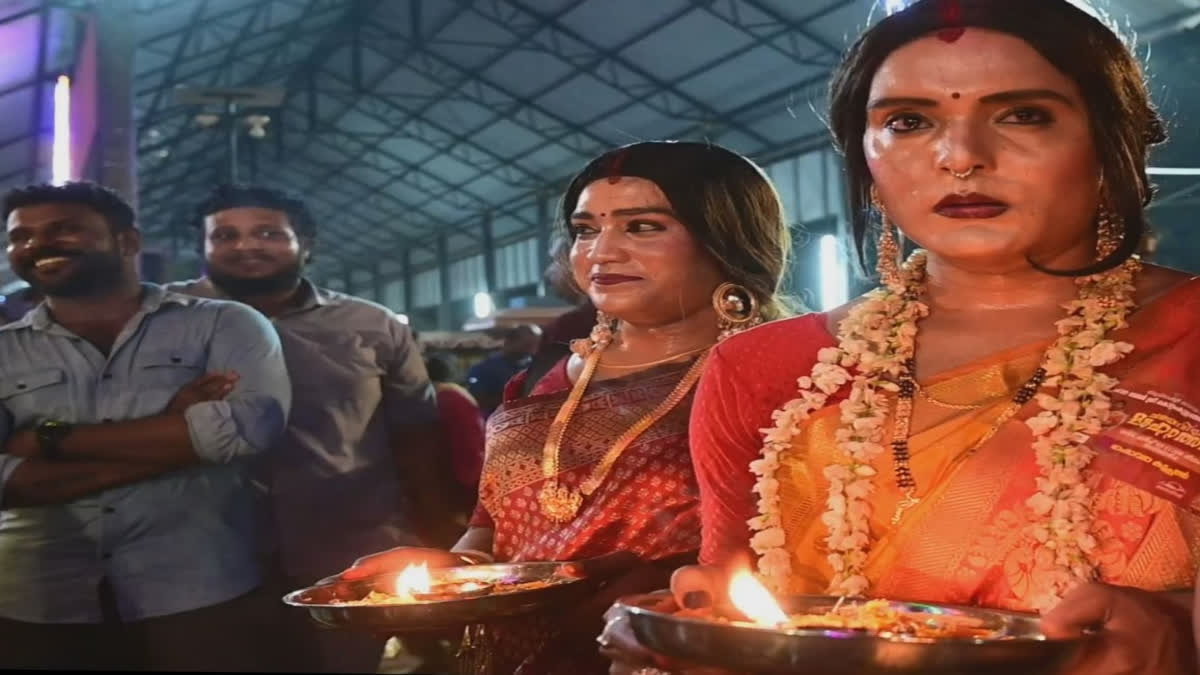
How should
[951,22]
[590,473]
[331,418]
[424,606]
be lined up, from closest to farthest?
[951,22] → [424,606] → [590,473] → [331,418]

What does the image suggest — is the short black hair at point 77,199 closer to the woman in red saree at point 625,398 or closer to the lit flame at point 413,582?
the woman in red saree at point 625,398

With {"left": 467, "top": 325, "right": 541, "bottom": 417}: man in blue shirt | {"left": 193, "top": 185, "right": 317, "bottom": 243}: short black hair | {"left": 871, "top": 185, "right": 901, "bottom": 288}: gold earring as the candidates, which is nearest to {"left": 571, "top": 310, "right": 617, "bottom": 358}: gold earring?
{"left": 871, "top": 185, "right": 901, "bottom": 288}: gold earring

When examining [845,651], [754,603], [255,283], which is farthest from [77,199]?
[845,651]

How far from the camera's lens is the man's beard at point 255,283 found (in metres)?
4.23

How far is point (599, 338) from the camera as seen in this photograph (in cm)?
281

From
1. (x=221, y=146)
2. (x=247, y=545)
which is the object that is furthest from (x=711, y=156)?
(x=221, y=146)

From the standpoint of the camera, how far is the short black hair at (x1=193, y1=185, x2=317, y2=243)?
4.31 m

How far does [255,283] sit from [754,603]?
3224mm

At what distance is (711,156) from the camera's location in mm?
2703

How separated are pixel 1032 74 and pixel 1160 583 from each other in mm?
692

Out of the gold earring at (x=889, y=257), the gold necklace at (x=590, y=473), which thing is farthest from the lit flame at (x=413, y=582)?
the gold earring at (x=889, y=257)

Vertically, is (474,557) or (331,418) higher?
(331,418)

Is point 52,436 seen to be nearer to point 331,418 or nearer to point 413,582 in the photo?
point 331,418

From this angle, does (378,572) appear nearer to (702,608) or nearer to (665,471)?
(665,471)
